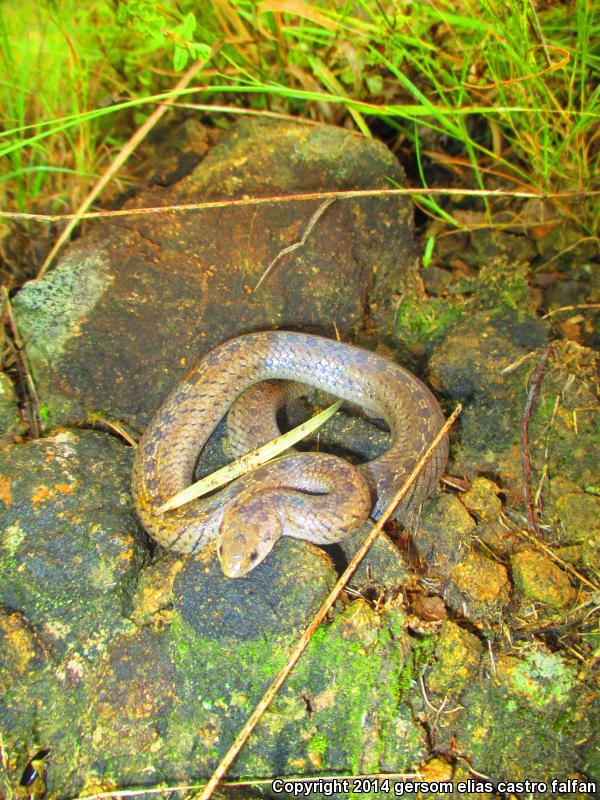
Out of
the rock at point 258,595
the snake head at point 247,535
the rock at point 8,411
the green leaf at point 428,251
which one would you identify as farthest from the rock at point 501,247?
the rock at point 8,411

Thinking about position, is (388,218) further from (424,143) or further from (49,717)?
(49,717)

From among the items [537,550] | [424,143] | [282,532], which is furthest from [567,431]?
[424,143]

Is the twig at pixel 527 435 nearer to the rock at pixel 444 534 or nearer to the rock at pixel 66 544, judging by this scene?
→ the rock at pixel 444 534

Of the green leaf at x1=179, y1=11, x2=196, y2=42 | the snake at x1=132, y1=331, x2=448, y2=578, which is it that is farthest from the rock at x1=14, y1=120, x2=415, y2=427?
the green leaf at x1=179, y1=11, x2=196, y2=42

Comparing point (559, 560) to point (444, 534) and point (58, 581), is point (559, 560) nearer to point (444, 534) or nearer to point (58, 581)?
point (444, 534)

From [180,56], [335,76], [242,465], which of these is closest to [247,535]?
[242,465]
